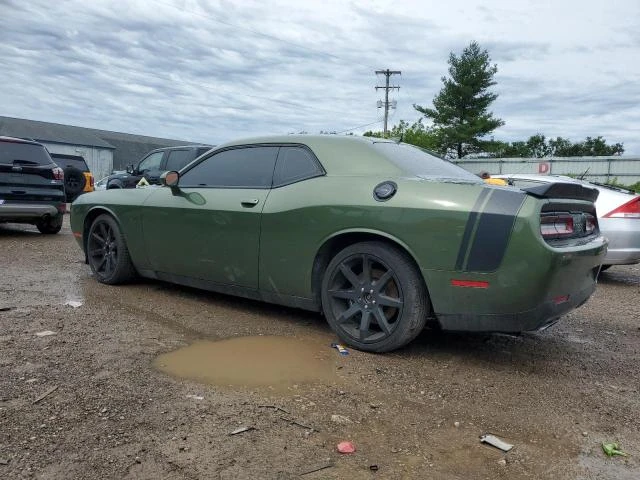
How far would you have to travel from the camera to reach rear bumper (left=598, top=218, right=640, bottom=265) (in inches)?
279

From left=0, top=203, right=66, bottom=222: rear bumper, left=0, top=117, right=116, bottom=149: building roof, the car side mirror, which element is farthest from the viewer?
left=0, top=117, right=116, bottom=149: building roof

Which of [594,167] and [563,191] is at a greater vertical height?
[594,167]

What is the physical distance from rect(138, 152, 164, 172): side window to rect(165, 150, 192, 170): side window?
300 mm

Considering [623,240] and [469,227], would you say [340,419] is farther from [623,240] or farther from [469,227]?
[623,240]

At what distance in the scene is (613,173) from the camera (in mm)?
35562

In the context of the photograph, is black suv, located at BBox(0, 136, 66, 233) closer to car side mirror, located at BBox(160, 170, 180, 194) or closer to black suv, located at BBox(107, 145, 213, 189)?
black suv, located at BBox(107, 145, 213, 189)

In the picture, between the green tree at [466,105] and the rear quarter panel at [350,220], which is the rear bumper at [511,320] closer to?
the rear quarter panel at [350,220]

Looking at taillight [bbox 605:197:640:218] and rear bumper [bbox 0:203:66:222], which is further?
rear bumper [bbox 0:203:66:222]

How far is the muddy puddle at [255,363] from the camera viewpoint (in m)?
3.36

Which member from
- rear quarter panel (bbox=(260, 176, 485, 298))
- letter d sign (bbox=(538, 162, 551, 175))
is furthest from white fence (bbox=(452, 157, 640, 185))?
rear quarter panel (bbox=(260, 176, 485, 298))

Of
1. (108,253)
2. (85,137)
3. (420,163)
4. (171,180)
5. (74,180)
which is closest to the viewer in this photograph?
(420,163)

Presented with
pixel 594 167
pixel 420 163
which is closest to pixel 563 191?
pixel 420 163

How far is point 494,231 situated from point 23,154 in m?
8.81

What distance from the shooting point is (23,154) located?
958cm
